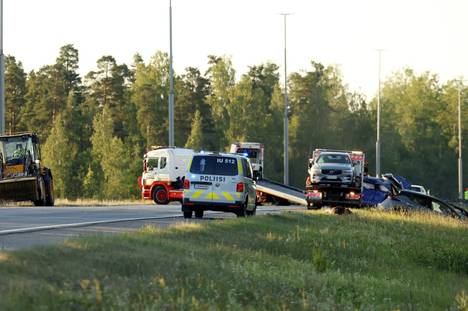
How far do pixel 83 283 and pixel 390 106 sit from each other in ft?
406

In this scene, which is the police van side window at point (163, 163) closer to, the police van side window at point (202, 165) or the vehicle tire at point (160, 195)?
the vehicle tire at point (160, 195)

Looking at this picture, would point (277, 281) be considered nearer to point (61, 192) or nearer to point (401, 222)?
point (401, 222)

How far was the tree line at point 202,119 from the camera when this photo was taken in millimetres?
110375

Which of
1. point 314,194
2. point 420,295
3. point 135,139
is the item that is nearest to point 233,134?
point 135,139

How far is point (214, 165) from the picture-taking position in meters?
29.8

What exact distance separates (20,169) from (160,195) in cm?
973

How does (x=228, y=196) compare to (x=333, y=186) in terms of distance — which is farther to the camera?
(x=333, y=186)

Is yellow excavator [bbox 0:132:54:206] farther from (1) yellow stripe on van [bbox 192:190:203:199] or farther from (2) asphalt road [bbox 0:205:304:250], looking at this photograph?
(1) yellow stripe on van [bbox 192:190:203:199]

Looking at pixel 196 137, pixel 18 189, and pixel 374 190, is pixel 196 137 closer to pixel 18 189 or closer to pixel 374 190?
pixel 374 190

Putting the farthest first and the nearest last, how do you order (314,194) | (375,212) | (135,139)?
1. (135,139)
2. (314,194)
3. (375,212)

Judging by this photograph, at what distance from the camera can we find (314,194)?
4419cm

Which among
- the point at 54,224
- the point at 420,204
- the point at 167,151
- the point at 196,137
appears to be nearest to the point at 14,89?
the point at 196,137

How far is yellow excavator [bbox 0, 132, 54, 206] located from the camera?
4156 cm

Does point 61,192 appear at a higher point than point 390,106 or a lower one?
lower
